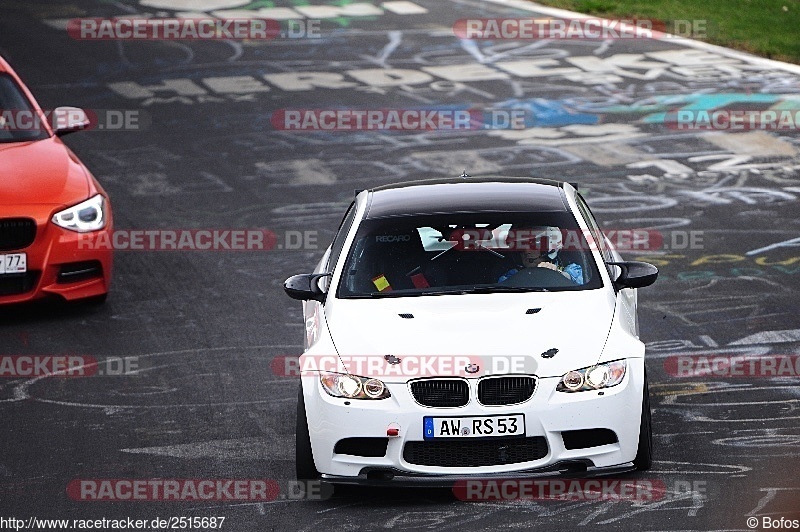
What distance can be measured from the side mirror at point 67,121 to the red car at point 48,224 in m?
0.23

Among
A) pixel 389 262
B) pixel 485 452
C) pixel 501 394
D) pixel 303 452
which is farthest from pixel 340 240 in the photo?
pixel 485 452

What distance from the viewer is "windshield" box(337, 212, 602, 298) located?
9102 millimetres

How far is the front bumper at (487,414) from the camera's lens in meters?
7.98

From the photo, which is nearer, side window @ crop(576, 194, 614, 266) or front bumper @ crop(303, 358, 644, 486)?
front bumper @ crop(303, 358, 644, 486)

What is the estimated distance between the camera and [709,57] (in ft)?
76.7

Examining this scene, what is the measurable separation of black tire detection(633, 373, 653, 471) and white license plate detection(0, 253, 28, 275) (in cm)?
574

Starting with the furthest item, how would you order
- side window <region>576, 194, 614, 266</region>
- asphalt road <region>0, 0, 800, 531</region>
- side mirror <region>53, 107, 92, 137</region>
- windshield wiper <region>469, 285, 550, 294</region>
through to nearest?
1. side mirror <region>53, 107, 92, 137</region>
2. side window <region>576, 194, 614, 266</region>
3. windshield wiper <region>469, 285, 550, 294</region>
4. asphalt road <region>0, 0, 800, 531</region>

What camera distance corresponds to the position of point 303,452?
836 cm

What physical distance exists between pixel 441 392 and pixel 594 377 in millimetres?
828

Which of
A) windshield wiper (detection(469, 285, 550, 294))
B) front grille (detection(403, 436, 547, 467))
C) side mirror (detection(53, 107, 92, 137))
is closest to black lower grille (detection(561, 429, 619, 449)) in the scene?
front grille (detection(403, 436, 547, 467))

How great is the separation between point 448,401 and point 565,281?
1.41 meters

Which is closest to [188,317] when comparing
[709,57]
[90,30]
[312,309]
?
[312,309]

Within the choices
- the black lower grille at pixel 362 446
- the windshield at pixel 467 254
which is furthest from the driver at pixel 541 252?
the black lower grille at pixel 362 446

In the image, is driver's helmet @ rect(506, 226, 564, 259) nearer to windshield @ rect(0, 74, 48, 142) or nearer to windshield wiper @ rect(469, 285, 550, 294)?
windshield wiper @ rect(469, 285, 550, 294)
